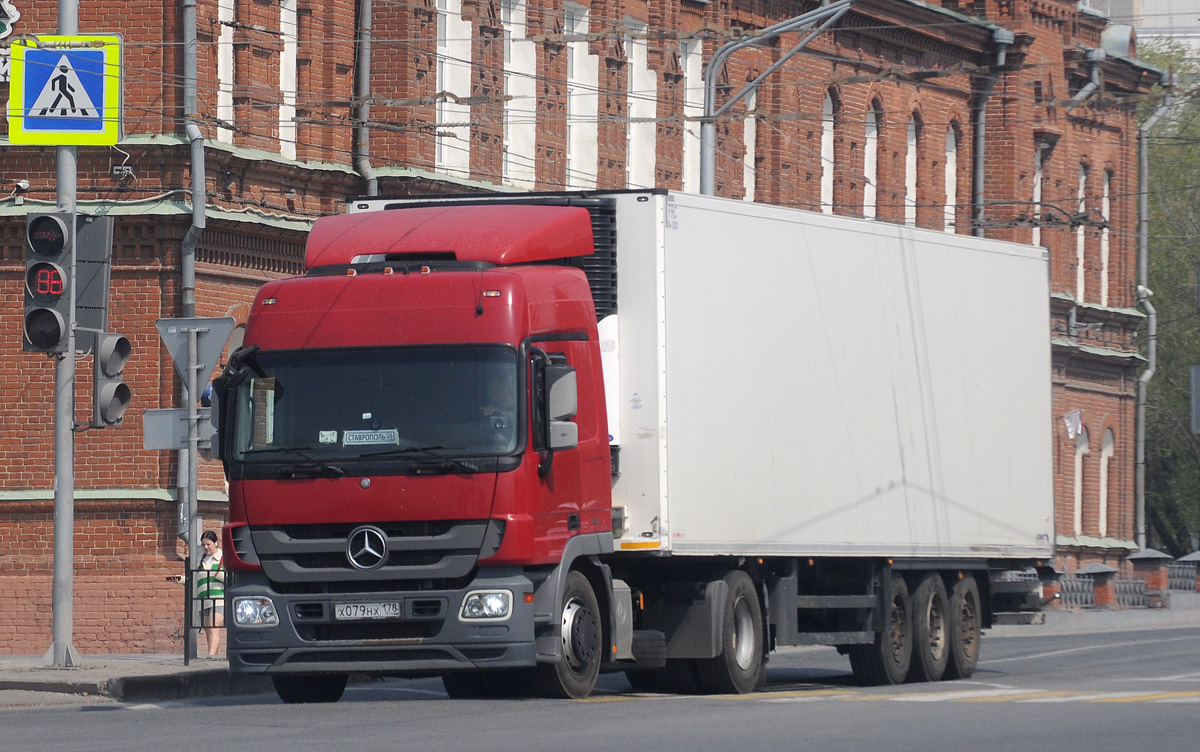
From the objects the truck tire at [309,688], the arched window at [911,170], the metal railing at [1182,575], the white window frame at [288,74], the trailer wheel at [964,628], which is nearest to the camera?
the truck tire at [309,688]

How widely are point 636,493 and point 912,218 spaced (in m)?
30.1

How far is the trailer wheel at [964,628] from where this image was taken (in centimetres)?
2047

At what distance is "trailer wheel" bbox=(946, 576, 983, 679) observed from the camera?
Result: 2047 centimetres

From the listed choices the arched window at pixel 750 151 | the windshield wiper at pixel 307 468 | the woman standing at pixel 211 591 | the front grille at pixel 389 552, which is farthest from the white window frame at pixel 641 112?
the front grille at pixel 389 552

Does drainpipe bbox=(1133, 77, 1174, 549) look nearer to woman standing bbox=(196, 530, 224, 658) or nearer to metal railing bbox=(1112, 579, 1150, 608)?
metal railing bbox=(1112, 579, 1150, 608)

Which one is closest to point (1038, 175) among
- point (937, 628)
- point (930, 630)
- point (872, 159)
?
point (872, 159)

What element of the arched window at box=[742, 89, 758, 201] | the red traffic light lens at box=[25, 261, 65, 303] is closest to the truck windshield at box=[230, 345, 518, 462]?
the red traffic light lens at box=[25, 261, 65, 303]

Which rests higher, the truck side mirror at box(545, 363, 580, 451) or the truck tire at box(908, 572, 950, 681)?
the truck side mirror at box(545, 363, 580, 451)

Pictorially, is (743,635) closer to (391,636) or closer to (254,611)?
(391,636)

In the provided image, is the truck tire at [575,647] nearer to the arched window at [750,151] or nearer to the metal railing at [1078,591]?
the arched window at [750,151]

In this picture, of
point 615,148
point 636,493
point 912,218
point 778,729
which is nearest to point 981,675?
point 636,493

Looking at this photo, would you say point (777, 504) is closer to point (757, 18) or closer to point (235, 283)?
point (235, 283)

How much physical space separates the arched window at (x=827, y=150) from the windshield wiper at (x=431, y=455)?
1095 inches

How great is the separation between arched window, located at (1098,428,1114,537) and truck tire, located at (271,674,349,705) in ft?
119
